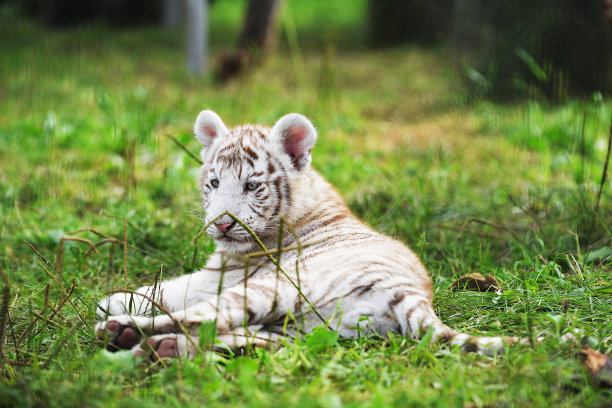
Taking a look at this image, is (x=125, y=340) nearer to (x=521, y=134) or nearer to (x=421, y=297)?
(x=421, y=297)

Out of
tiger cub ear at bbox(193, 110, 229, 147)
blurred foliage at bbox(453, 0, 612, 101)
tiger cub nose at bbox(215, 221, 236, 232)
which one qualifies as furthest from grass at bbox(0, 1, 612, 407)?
tiger cub nose at bbox(215, 221, 236, 232)

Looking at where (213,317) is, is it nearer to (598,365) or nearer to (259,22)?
(598,365)

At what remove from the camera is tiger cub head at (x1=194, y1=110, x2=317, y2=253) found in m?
3.19

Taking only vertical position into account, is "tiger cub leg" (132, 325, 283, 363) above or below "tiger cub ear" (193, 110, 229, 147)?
below

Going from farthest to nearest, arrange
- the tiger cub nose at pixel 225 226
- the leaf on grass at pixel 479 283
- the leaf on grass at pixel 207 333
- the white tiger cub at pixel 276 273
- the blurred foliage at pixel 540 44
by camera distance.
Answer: the blurred foliage at pixel 540 44 → the leaf on grass at pixel 479 283 → the tiger cub nose at pixel 225 226 → the white tiger cub at pixel 276 273 → the leaf on grass at pixel 207 333

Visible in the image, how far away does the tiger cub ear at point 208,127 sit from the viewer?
3.57 metres

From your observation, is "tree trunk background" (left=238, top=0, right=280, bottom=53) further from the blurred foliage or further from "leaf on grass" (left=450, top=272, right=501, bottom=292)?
"leaf on grass" (left=450, top=272, right=501, bottom=292)

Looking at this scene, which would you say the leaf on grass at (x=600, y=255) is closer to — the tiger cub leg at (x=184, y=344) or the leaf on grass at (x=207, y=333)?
the tiger cub leg at (x=184, y=344)

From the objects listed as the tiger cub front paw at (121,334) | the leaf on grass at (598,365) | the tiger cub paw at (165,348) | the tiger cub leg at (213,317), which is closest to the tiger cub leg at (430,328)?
the leaf on grass at (598,365)

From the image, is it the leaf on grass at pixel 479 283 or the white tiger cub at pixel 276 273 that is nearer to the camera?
the white tiger cub at pixel 276 273

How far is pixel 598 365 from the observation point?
7.76ft

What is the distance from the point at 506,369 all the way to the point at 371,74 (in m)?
8.07

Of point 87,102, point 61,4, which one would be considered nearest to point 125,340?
point 87,102

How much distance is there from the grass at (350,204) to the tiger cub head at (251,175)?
2.22ft
